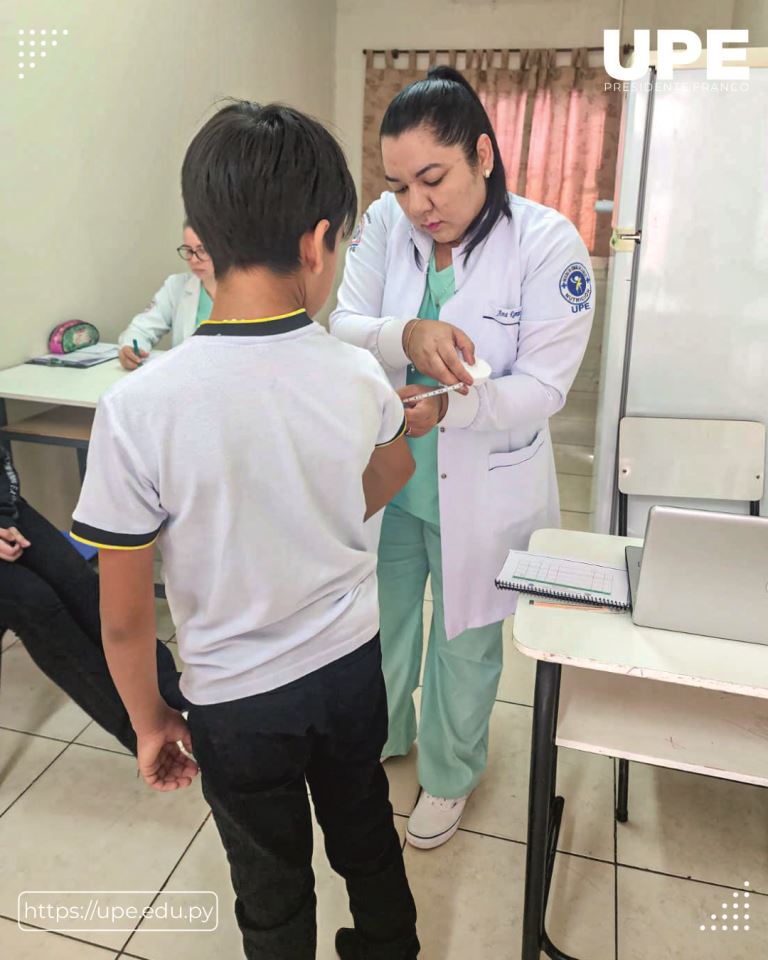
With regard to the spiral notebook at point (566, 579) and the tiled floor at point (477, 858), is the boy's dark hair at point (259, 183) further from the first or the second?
the tiled floor at point (477, 858)

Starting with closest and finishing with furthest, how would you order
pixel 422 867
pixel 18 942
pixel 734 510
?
pixel 18 942 → pixel 422 867 → pixel 734 510

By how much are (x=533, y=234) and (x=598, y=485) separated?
90 cm

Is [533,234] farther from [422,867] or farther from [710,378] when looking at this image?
[422,867]

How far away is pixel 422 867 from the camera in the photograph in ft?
5.22

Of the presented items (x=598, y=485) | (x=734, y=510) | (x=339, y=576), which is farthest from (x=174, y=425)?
(x=734, y=510)

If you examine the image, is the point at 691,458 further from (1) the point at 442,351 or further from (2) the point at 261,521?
(2) the point at 261,521

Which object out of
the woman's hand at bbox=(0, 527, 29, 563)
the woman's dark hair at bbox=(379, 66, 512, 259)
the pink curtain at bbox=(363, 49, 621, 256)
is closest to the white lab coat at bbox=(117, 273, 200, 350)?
the woman's hand at bbox=(0, 527, 29, 563)

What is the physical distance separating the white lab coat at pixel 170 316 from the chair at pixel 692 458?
61.3 inches

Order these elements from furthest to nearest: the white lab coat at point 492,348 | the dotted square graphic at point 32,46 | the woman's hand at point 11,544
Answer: the dotted square graphic at point 32,46 → the woman's hand at point 11,544 → the white lab coat at point 492,348

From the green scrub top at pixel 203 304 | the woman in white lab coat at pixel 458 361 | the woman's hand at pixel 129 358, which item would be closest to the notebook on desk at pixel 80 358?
the woman's hand at pixel 129 358

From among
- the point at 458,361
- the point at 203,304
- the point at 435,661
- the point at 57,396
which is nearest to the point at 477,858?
the point at 435,661

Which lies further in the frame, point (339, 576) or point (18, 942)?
point (18, 942)

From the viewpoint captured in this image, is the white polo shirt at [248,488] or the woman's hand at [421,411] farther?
the woman's hand at [421,411]

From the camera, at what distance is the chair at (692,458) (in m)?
1.96
